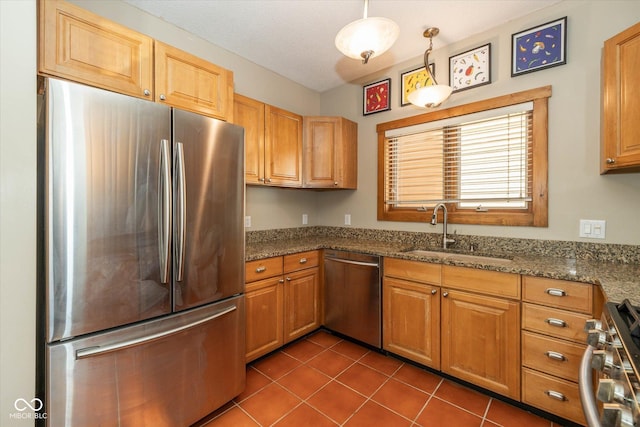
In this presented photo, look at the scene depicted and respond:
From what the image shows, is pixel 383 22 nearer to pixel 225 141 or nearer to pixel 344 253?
pixel 225 141

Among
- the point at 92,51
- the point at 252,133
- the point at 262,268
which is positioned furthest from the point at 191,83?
the point at 262,268

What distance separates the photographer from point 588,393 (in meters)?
0.84

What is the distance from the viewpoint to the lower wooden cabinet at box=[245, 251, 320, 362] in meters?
2.08

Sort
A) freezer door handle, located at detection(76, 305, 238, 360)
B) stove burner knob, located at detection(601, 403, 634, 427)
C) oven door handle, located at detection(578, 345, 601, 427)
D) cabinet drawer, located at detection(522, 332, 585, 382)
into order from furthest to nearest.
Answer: cabinet drawer, located at detection(522, 332, 585, 382)
freezer door handle, located at detection(76, 305, 238, 360)
oven door handle, located at detection(578, 345, 601, 427)
stove burner knob, located at detection(601, 403, 634, 427)

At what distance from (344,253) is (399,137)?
1306mm

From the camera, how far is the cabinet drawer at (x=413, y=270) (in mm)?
1965

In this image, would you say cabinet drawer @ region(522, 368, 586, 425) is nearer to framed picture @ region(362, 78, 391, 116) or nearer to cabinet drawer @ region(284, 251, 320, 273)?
cabinet drawer @ region(284, 251, 320, 273)

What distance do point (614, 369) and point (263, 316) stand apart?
192 centimetres

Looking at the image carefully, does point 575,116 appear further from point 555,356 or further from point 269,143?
point 269,143

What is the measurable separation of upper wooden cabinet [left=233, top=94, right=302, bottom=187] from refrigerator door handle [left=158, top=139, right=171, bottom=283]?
956 mm

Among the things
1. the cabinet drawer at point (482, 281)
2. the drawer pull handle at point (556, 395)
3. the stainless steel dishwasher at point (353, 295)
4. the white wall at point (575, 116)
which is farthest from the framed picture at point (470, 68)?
the drawer pull handle at point (556, 395)

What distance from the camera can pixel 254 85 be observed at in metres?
2.74

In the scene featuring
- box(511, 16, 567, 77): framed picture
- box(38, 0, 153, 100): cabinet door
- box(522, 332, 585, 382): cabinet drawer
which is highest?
box(511, 16, 567, 77): framed picture

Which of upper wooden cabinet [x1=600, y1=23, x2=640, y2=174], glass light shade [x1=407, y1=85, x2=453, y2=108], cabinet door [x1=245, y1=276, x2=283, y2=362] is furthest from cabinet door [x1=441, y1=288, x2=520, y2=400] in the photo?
glass light shade [x1=407, y1=85, x2=453, y2=108]
